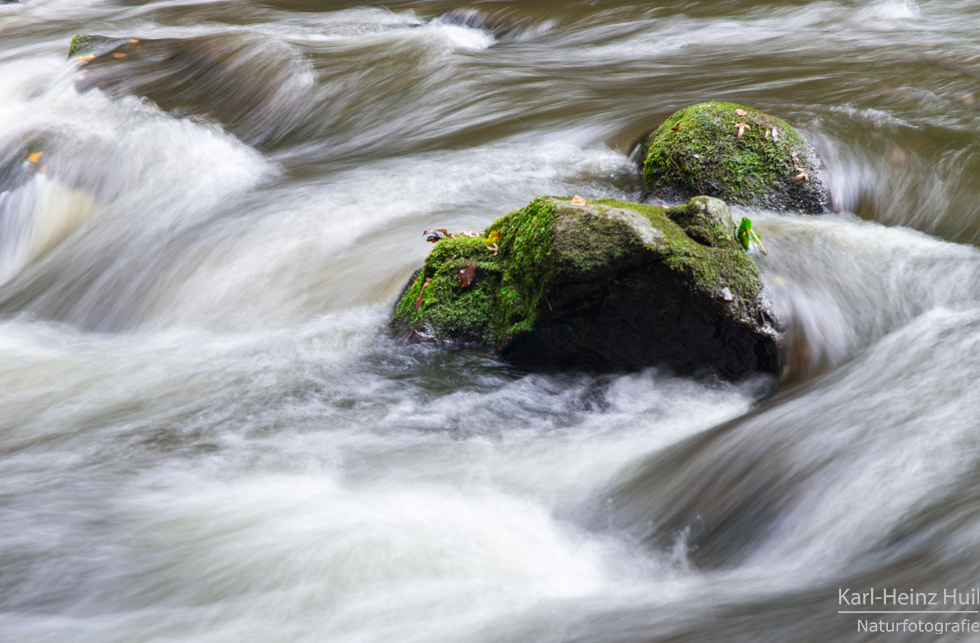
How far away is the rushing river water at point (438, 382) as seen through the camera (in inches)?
110

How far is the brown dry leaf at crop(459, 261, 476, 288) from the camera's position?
4.40 m

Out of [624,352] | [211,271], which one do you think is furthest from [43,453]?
[624,352]

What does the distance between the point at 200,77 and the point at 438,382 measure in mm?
5928

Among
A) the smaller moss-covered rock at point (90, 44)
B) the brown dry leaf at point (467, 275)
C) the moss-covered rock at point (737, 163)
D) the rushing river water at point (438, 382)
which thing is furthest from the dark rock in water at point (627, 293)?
the smaller moss-covered rock at point (90, 44)

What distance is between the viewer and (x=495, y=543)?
3156 mm

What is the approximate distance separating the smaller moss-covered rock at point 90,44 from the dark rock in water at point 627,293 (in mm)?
7049

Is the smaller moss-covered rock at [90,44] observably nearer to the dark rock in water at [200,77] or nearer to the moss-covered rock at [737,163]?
the dark rock in water at [200,77]

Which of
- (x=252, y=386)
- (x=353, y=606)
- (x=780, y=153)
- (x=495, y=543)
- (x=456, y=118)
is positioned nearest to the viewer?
(x=353, y=606)

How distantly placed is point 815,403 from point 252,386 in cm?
312

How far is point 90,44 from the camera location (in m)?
8.90

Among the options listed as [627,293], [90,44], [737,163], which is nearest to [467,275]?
[627,293]

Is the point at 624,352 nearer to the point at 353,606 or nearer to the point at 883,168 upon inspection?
the point at 353,606

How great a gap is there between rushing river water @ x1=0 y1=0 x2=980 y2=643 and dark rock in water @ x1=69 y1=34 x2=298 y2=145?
0.18 ft

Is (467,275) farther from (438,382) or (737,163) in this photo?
(737,163)
